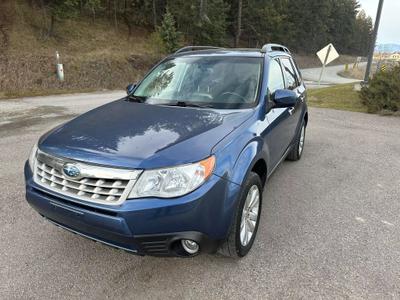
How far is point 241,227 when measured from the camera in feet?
9.26

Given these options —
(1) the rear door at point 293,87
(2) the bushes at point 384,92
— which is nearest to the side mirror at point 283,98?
(1) the rear door at point 293,87

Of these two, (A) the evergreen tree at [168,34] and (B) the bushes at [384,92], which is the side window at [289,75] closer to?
(B) the bushes at [384,92]

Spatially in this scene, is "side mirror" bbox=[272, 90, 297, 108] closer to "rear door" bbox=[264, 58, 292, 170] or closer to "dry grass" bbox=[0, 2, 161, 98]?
"rear door" bbox=[264, 58, 292, 170]

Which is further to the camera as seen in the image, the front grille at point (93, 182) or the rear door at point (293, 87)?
the rear door at point (293, 87)

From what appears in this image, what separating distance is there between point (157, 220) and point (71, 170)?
0.73m

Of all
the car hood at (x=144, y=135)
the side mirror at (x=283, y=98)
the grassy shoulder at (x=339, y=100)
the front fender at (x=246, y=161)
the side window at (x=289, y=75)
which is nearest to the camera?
the car hood at (x=144, y=135)

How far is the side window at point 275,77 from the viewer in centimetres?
381

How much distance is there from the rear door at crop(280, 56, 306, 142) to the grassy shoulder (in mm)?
6161

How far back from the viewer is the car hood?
7.83ft

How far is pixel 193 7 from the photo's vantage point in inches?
1185

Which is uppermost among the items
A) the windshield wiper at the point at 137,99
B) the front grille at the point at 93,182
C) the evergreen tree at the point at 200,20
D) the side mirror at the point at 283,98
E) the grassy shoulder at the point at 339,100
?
the evergreen tree at the point at 200,20

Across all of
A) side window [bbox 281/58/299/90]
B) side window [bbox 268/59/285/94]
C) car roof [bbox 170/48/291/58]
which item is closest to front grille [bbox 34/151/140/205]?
side window [bbox 268/59/285/94]

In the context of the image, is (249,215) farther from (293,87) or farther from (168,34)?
(168,34)

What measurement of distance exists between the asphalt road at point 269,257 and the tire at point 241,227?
142mm
